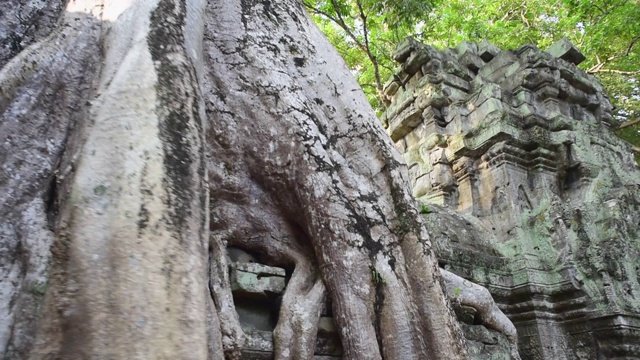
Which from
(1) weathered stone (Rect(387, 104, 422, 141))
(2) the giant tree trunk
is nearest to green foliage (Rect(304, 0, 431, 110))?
(1) weathered stone (Rect(387, 104, 422, 141))

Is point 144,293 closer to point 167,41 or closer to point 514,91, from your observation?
point 167,41

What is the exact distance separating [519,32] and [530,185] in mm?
5551

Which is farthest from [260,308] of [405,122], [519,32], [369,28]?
[519,32]

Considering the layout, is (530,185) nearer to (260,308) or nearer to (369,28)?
(260,308)

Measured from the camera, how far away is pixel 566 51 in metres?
5.43

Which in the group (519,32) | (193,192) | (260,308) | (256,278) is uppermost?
(519,32)

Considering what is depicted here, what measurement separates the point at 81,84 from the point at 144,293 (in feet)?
3.19

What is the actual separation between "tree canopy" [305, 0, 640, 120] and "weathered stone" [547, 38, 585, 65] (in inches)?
102

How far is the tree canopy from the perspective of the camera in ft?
26.3

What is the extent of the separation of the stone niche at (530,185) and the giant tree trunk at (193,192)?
1771mm

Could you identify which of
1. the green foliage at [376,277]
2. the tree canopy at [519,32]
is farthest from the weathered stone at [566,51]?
the green foliage at [376,277]

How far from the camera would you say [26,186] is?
1587 millimetres

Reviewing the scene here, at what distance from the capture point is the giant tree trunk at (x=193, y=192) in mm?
1199

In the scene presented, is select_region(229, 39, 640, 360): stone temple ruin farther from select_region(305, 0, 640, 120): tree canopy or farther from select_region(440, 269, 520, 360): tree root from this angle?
select_region(305, 0, 640, 120): tree canopy
